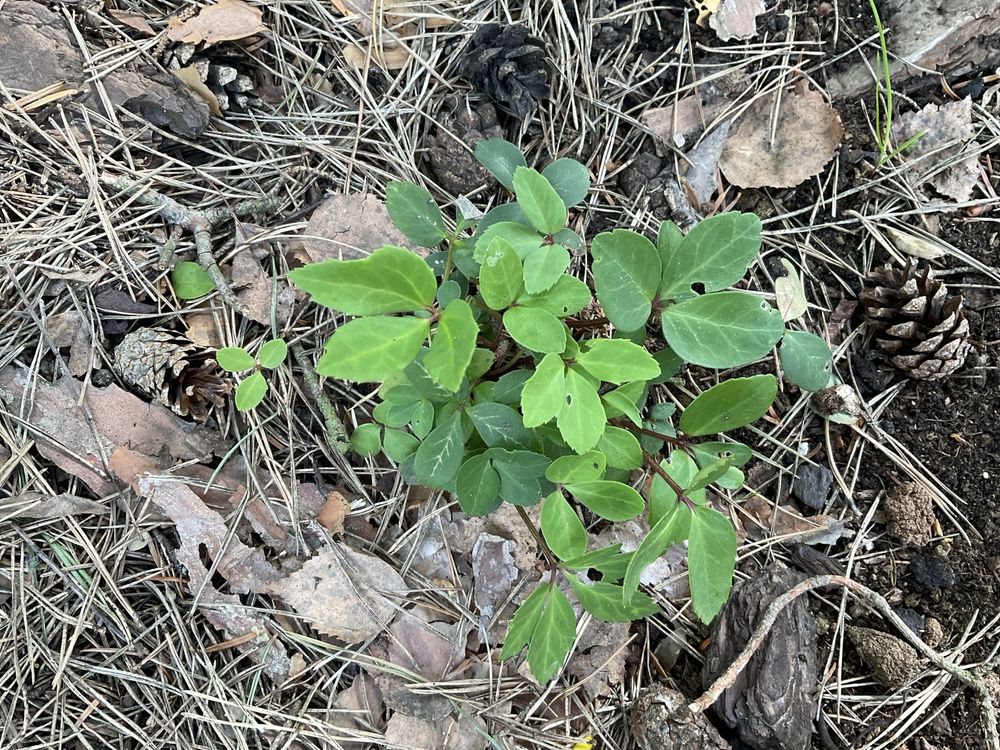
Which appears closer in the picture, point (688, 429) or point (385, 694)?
point (688, 429)

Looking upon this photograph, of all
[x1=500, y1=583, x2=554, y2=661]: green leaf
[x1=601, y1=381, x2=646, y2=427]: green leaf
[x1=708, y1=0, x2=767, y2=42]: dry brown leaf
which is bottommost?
[x1=500, y1=583, x2=554, y2=661]: green leaf

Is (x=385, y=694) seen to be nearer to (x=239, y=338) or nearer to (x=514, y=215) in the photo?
(x=239, y=338)

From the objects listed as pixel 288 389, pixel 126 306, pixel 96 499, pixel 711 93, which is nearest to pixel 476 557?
pixel 288 389

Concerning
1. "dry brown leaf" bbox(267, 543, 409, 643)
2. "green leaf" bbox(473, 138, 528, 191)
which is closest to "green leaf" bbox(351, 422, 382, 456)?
"dry brown leaf" bbox(267, 543, 409, 643)

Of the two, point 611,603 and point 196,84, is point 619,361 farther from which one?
point 196,84

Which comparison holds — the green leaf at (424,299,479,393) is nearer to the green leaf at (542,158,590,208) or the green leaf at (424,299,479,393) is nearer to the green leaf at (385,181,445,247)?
the green leaf at (385,181,445,247)

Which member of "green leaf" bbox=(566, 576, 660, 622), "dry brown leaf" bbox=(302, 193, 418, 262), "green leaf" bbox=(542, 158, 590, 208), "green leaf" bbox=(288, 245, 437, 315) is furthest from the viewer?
"dry brown leaf" bbox=(302, 193, 418, 262)

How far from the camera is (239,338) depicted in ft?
6.33

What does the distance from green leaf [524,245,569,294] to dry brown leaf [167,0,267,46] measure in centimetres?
119

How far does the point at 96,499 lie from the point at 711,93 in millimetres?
2183

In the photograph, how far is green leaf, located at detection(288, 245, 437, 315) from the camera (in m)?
1.02

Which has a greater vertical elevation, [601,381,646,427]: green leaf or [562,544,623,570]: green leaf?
[601,381,646,427]: green leaf

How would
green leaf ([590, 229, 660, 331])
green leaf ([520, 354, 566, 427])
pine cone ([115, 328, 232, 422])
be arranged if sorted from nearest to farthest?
green leaf ([520, 354, 566, 427]), green leaf ([590, 229, 660, 331]), pine cone ([115, 328, 232, 422])

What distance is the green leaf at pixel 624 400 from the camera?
149cm
